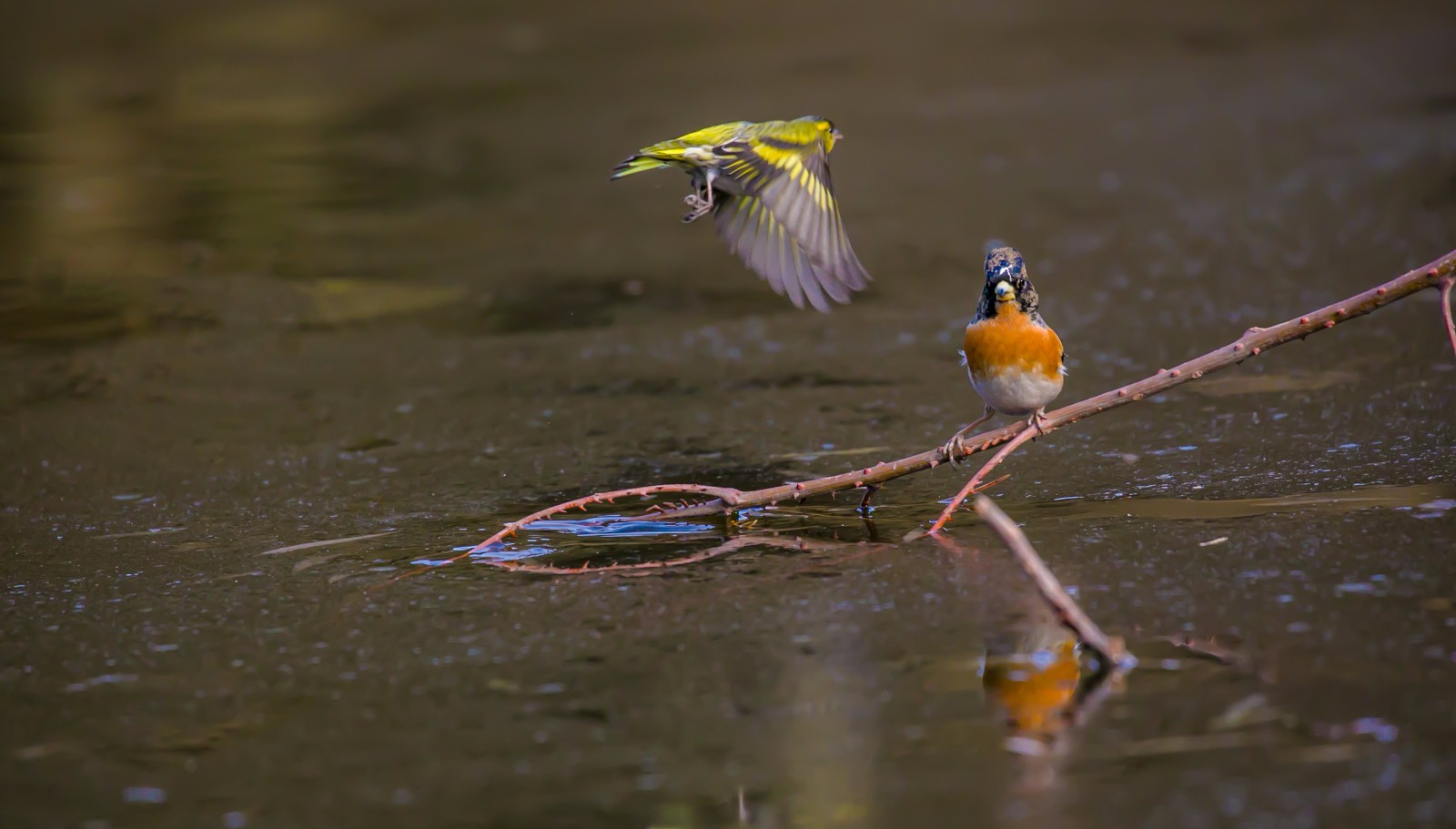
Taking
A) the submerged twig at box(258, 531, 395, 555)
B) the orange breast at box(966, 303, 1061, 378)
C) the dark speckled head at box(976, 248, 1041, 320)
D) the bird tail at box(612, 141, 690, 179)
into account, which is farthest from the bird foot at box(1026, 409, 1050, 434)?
the submerged twig at box(258, 531, 395, 555)

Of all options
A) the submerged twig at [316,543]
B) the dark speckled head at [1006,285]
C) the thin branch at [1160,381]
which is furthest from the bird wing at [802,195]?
the submerged twig at [316,543]

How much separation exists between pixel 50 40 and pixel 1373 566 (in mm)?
11143

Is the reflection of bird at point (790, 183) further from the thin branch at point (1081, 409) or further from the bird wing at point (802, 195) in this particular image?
the thin branch at point (1081, 409)

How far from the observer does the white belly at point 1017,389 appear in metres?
4.08

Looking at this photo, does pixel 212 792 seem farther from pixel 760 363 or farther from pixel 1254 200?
pixel 1254 200

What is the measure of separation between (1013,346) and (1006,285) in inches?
6.4

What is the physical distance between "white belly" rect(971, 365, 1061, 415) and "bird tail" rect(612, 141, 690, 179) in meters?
1.23

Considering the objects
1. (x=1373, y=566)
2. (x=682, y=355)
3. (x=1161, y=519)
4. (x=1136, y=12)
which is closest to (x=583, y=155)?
(x=682, y=355)

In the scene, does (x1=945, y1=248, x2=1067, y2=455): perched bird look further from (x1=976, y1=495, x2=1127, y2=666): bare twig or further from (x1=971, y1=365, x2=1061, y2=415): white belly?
(x1=976, y1=495, x2=1127, y2=666): bare twig

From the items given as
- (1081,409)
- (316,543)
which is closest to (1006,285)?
(1081,409)

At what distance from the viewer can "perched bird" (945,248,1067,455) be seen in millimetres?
4074

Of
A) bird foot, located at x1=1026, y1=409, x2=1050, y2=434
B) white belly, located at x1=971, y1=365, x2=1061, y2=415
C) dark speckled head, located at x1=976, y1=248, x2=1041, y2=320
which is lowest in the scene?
bird foot, located at x1=1026, y1=409, x2=1050, y2=434

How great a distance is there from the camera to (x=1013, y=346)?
13.3 feet

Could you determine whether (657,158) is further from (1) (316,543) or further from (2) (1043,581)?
(2) (1043,581)
